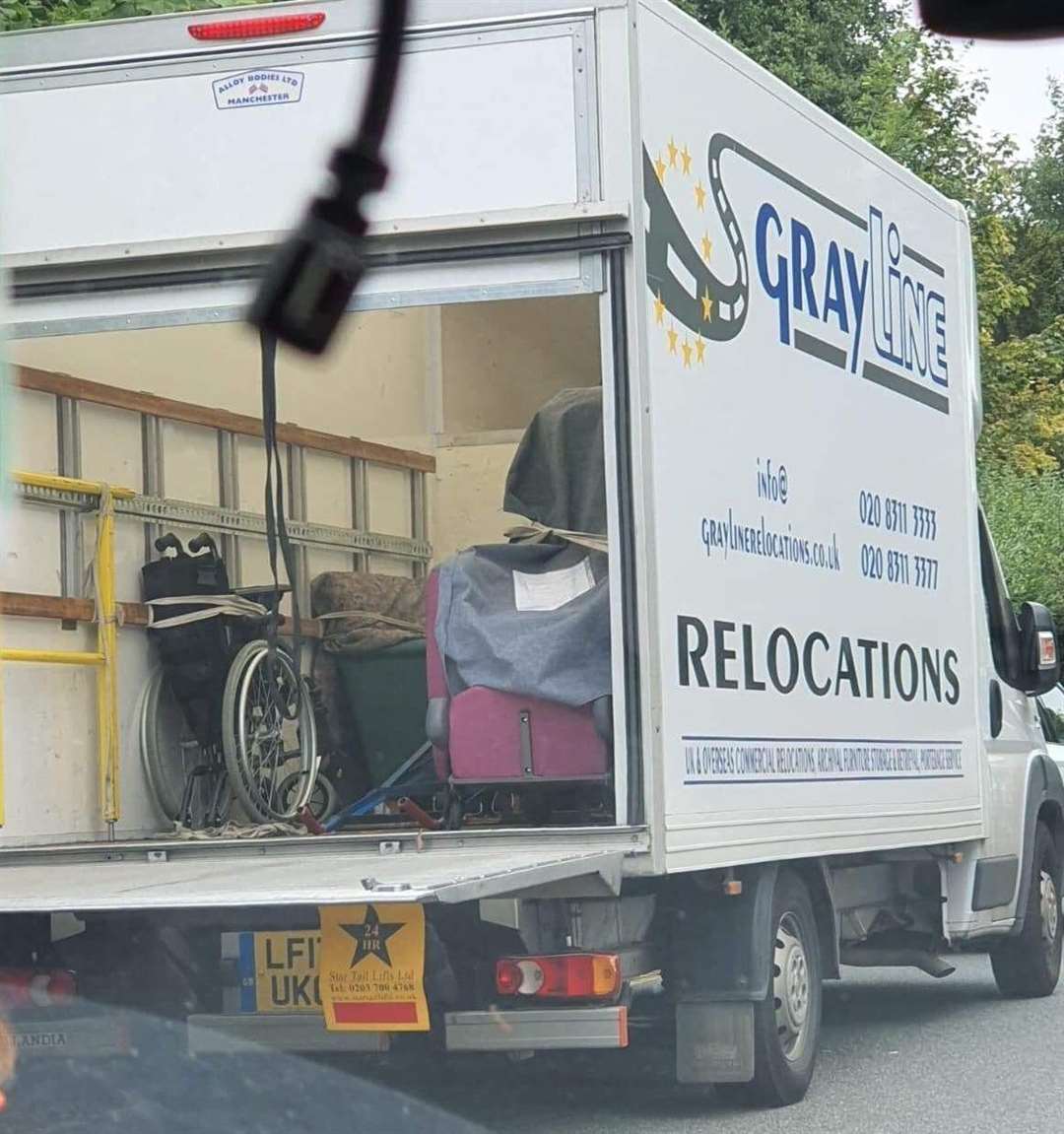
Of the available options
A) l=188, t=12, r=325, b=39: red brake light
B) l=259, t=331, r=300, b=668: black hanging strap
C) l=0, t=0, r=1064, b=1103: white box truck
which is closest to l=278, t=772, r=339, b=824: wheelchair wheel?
l=259, t=331, r=300, b=668: black hanging strap

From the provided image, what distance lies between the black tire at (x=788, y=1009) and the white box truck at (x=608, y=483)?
17 millimetres

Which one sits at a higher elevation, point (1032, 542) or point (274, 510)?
point (1032, 542)

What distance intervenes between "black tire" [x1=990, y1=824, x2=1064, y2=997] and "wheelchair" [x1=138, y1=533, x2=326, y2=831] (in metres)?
3.54

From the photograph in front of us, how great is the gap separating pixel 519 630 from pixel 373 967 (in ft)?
5.16

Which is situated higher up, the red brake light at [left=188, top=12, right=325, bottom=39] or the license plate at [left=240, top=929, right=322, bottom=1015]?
the red brake light at [left=188, top=12, right=325, bottom=39]

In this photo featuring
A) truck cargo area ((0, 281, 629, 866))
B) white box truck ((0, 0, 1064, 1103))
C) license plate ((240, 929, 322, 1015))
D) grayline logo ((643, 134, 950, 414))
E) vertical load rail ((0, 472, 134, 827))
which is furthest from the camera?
vertical load rail ((0, 472, 134, 827))

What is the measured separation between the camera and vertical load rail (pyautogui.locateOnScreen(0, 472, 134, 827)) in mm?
7383

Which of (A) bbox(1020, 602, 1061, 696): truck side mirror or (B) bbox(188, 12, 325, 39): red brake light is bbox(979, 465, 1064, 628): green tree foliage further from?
(B) bbox(188, 12, 325, 39): red brake light

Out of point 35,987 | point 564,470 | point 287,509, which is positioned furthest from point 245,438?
point 35,987

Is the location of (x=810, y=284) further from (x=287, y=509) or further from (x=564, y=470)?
(x=287, y=509)

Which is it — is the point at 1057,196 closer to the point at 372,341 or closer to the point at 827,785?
the point at 827,785

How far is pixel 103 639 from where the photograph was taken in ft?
24.5

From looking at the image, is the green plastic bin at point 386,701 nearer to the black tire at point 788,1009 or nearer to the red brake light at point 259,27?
the black tire at point 788,1009

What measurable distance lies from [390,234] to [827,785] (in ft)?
7.92
